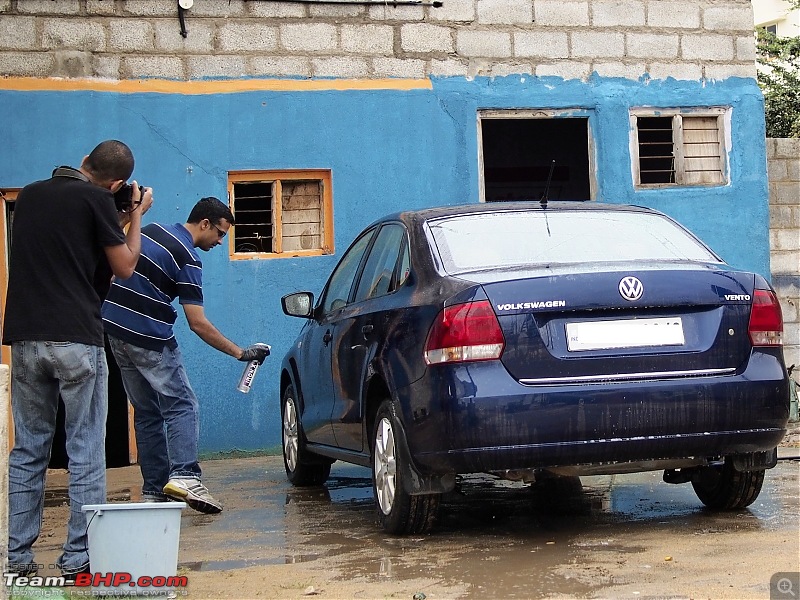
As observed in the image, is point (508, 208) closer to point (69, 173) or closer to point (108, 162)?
point (108, 162)

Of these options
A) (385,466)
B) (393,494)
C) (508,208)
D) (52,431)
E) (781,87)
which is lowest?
(393,494)

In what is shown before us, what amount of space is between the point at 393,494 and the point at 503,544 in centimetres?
59

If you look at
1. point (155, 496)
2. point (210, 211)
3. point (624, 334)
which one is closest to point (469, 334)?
point (624, 334)

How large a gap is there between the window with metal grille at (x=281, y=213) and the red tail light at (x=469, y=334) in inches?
215

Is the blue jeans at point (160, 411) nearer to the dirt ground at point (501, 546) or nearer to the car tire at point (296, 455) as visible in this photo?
the dirt ground at point (501, 546)

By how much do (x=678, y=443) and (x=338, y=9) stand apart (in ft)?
21.6

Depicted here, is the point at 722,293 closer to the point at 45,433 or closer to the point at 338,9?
the point at 45,433

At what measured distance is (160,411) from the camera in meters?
7.63

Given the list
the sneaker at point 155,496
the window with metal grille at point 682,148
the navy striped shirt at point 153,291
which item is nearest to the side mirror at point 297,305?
the navy striped shirt at point 153,291

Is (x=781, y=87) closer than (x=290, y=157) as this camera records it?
No

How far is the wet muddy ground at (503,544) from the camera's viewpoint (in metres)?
4.82

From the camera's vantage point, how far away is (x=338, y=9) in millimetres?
10977

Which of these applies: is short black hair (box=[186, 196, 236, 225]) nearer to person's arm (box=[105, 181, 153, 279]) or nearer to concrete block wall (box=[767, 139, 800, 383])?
person's arm (box=[105, 181, 153, 279])

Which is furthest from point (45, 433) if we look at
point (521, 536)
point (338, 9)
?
point (338, 9)
